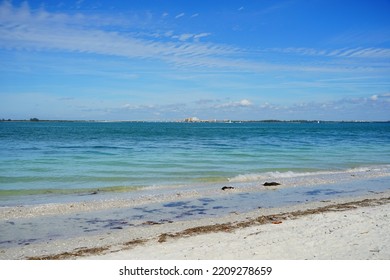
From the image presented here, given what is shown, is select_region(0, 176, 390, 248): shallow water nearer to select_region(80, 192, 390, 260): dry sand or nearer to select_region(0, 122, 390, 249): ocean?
select_region(0, 122, 390, 249): ocean

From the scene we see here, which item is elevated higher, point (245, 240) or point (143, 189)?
point (245, 240)

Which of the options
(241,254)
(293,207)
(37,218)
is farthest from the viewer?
(293,207)

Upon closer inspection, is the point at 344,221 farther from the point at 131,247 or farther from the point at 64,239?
the point at 64,239

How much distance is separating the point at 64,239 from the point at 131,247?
6.47 ft

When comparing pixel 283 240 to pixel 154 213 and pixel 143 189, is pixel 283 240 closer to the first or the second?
pixel 154 213

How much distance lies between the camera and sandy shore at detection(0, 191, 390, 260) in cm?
706

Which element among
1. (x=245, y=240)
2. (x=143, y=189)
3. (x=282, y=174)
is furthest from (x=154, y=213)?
(x=282, y=174)

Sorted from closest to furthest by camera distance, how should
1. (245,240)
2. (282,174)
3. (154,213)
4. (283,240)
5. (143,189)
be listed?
(283,240)
(245,240)
(154,213)
(143,189)
(282,174)

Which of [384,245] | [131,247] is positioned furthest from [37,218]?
[384,245]

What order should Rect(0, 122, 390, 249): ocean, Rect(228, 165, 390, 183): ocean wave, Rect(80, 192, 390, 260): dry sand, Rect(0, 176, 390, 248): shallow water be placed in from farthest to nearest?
Rect(228, 165, 390, 183): ocean wave, Rect(0, 122, 390, 249): ocean, Rect(0, 176, 390, 248): shallow water, Rect(80, 192, 390, 260): dry sand

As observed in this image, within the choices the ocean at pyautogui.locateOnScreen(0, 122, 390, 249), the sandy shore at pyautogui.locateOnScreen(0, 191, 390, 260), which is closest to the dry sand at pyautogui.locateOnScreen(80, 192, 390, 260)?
the sandy shore at pyautogui.locateOnScreen(0, 191, 390, 260)

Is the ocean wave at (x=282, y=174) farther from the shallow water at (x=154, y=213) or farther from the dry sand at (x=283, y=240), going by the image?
the dry sand at (x=283, y=240)

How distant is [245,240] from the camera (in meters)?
7.98
